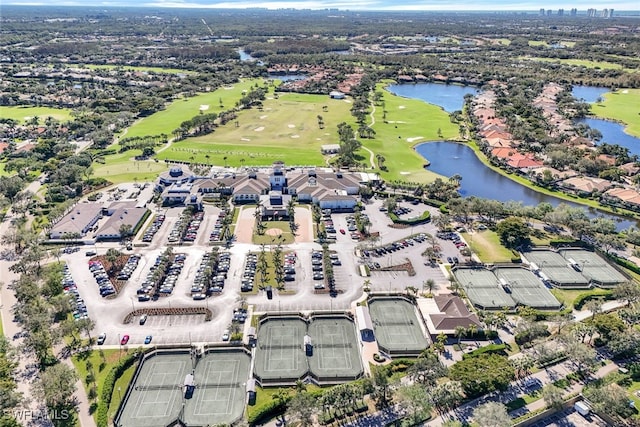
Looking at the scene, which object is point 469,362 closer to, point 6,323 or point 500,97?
point 6,323

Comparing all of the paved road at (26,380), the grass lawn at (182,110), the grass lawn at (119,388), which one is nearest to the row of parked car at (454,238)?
the grass lawn at (119,388)

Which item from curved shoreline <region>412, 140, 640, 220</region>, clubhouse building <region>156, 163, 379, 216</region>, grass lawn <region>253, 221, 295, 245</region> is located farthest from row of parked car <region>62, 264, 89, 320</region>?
curved shoreline <region>412, 140, 640, 220</region>

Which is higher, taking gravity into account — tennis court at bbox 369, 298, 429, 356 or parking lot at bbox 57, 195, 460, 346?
parking lot at bbox 57, 195, 460, 346

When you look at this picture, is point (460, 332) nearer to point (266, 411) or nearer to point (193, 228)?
point (266, 411)

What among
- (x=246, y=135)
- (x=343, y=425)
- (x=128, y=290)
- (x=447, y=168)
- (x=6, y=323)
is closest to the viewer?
(x=343, y=425)

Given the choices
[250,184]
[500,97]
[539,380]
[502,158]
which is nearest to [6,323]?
[250,184]

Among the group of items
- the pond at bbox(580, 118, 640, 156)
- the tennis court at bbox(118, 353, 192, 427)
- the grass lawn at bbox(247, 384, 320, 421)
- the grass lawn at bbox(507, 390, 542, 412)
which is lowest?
the tennis court at bbox(118, 353, 192, 427)

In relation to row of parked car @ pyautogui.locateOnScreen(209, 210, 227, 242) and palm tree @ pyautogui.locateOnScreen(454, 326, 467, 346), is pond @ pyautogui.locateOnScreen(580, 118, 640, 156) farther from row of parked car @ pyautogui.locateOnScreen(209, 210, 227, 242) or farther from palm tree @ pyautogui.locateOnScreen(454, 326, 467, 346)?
row of parked car @ pyautogui.locateOnScreen(209, 210, 227, 242)
